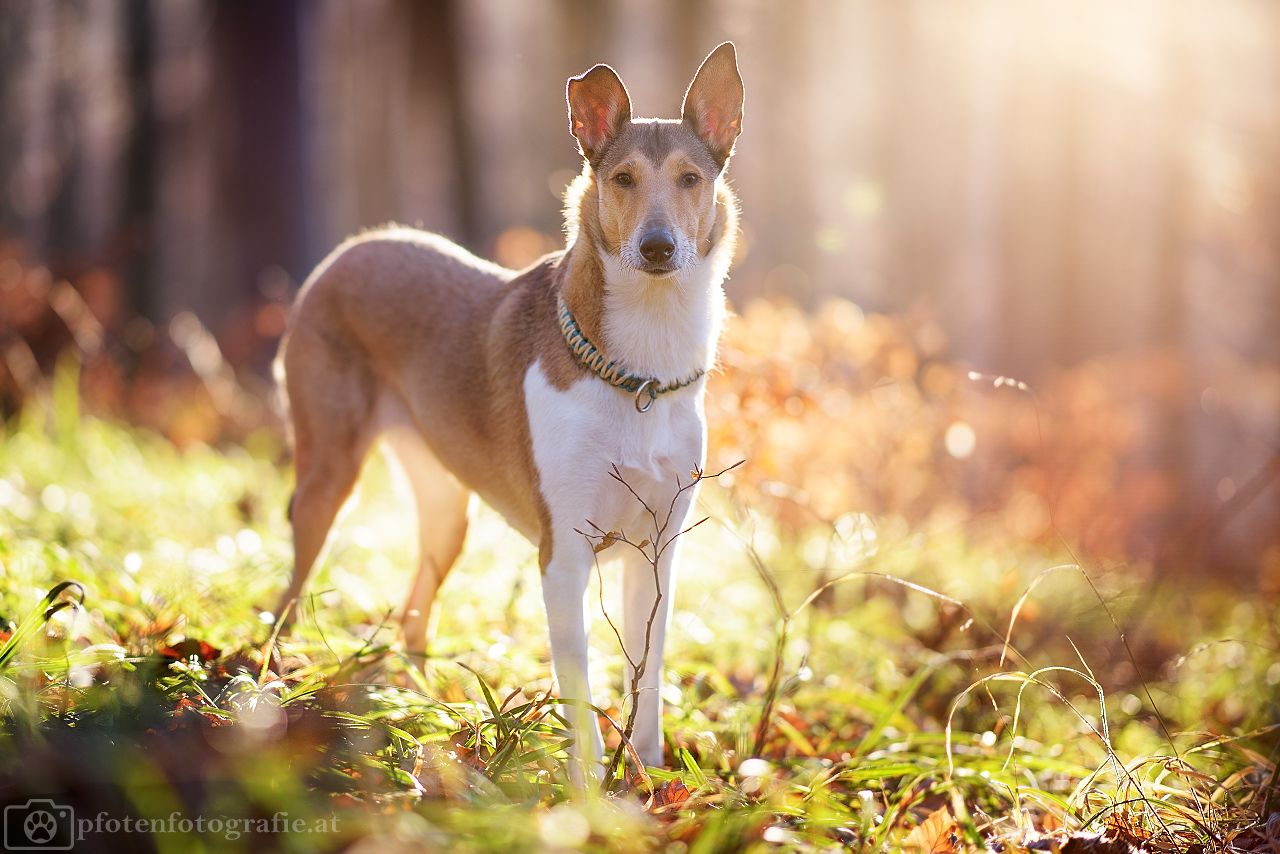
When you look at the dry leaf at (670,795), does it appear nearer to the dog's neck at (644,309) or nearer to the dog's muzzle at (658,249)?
the dog's neck at (644,309)

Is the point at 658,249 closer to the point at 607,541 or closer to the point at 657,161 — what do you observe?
the point at 657,161

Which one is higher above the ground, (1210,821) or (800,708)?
(1210,821)

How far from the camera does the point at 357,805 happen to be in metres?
1.98

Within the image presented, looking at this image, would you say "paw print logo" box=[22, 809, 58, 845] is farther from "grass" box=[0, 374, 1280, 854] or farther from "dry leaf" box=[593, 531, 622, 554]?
"dry leaf" box=[593, 531, 622, 554]

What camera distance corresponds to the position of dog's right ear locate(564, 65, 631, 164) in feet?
9.48

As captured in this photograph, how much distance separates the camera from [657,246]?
2625 millimetres

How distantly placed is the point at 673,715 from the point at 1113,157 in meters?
15.7

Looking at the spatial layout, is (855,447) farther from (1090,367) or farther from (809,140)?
(809,140)

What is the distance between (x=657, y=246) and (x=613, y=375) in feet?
1.40

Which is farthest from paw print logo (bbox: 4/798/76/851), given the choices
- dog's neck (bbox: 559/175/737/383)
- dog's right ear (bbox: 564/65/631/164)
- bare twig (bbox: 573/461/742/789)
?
dog's right ear (bbox: 564/65/631/164)

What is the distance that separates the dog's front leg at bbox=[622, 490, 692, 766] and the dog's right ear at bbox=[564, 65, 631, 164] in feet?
4.05

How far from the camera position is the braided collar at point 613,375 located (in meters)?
2.77

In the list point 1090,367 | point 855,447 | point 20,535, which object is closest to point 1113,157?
point 1090,367

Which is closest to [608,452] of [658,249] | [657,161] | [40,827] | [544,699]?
[658,249]
